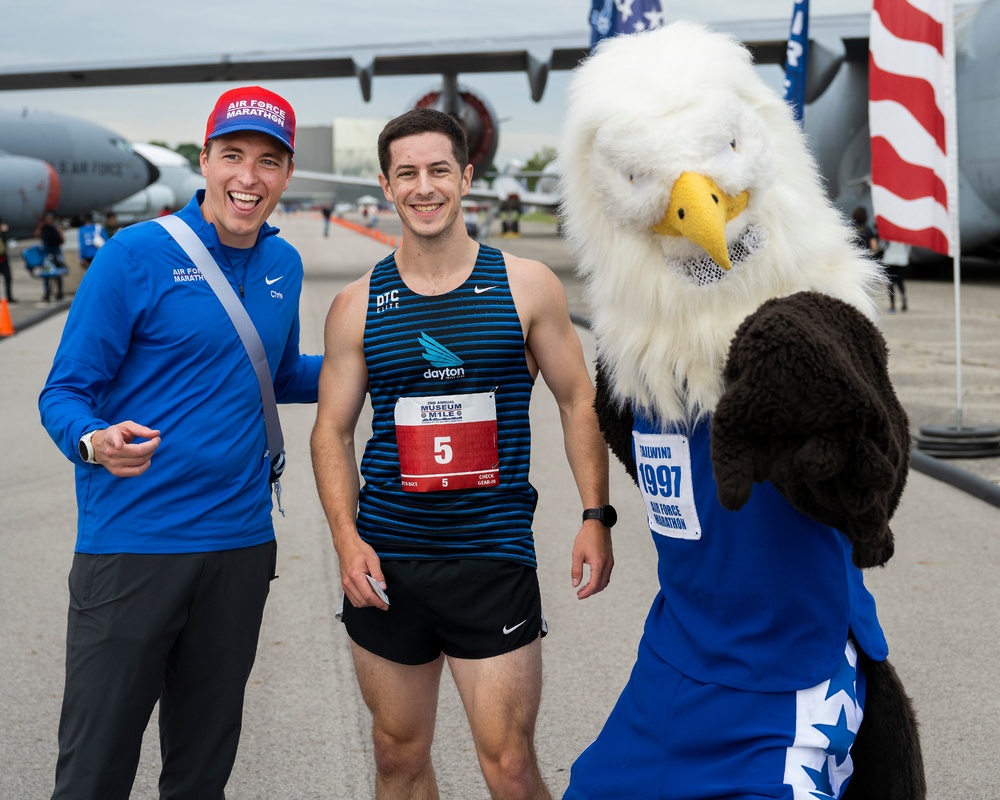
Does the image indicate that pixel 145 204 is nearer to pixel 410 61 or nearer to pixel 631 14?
pixel 410 61

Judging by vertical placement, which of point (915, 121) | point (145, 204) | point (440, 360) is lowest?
point (145, 204)

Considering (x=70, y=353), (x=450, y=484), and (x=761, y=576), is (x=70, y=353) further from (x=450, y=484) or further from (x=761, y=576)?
(x=761, y=576)

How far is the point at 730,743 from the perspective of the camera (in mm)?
2045

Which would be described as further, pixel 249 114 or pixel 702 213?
pixel 249 114

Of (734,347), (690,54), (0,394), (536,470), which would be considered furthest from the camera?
(0,394)

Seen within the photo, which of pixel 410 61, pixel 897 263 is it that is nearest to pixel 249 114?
pixel 897 263

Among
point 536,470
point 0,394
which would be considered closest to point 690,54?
point 536,470

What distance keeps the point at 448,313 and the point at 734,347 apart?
3.42 feet

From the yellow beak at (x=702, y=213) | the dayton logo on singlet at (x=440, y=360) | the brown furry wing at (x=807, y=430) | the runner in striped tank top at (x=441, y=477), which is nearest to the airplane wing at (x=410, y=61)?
the runner in striped tank top at (x=441, y=477)

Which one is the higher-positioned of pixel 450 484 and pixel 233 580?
pixel 450 484

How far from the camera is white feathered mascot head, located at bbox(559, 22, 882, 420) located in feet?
6.81

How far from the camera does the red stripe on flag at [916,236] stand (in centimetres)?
852

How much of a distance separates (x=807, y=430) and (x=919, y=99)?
745 cm

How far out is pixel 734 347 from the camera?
188 cm
